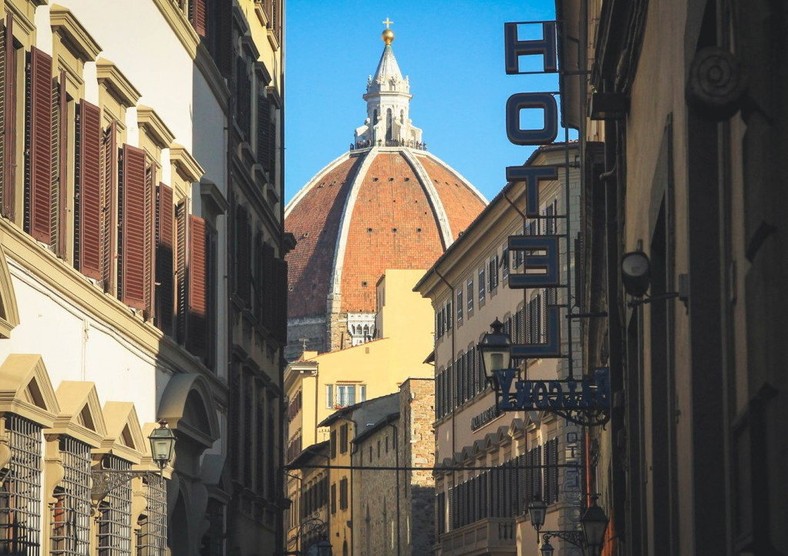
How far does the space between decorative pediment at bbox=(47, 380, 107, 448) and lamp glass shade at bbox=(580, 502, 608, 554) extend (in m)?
7.65

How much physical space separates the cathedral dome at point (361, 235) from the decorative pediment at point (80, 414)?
159501 mm

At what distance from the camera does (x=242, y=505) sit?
A: 2700 centimetres

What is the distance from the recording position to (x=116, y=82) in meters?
17.0

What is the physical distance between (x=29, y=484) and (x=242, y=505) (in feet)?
45.6

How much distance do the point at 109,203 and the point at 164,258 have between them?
2936 mm

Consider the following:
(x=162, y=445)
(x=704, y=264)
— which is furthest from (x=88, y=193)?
(x=704, y=264)

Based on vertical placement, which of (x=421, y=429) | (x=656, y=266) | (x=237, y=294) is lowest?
(x=656, y=266)

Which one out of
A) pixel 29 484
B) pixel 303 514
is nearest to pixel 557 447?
pixel 29 484

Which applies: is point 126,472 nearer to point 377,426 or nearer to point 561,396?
point 561,396

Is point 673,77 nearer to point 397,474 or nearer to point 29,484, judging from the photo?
point 29,484

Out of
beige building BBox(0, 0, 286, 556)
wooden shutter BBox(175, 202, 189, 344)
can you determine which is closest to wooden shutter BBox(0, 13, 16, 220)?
beige building BBox(0, 0, 286, 556)

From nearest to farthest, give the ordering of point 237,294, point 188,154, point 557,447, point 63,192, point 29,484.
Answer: point 29,484, point 63,192, point 188,154, point 237,294, point 557,447

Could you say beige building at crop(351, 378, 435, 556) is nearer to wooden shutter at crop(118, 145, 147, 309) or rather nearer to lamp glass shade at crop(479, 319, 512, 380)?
lamp glass shade at crop(479, 319, 512, 380)

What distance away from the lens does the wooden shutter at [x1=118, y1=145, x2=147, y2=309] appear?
17.7 metres
